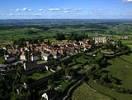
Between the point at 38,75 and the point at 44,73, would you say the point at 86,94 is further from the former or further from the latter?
the point at 44,73

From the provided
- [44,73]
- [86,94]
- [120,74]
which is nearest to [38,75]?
[44,73]

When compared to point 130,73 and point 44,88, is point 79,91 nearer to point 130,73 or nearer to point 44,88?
point 44,88

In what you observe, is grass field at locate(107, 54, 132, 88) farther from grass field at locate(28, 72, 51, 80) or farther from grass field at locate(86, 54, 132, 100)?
grass field at locate(28, 72, 51, 80)

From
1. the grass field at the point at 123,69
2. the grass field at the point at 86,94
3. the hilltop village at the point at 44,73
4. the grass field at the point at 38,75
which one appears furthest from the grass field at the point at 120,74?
the grass field at the point at 38,75

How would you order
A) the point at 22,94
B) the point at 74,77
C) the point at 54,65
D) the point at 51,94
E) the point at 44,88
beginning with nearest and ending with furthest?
the point at 22,94 → the point at 51,94 → the point at 44,88 → the point at 74,77 → the point at 54,65

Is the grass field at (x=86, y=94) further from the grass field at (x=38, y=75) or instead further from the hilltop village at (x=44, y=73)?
the grass field at (x=38, y=75)

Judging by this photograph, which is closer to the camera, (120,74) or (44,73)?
(44,73)

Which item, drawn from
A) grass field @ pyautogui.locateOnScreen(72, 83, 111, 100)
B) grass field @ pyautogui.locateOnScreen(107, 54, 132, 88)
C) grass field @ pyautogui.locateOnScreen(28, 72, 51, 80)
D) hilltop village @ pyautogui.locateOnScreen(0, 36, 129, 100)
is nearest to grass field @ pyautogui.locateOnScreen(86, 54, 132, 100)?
grass field @ pyautogui.locateOnScreen(107, 54, 132, 88)

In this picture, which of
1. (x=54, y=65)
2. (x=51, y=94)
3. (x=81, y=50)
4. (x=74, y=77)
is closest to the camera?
(x=51, y=94)

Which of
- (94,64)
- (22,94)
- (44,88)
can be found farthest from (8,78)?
(94,64)
